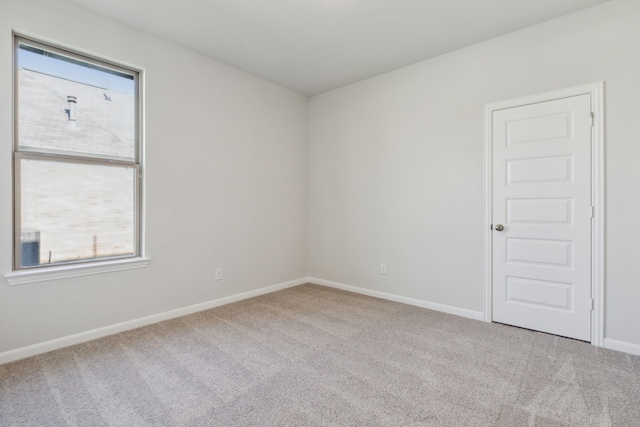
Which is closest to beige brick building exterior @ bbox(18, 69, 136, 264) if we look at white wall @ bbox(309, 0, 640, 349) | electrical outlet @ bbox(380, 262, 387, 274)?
white wall @ bbox(309, 0, 640, 349)

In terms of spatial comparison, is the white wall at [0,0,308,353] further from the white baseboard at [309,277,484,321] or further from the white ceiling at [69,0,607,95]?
the white baseboard at [309,277,484,321]

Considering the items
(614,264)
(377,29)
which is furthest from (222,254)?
(614,264)

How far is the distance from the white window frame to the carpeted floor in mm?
619

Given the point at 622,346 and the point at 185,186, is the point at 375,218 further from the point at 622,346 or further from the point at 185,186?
the point at 622,346

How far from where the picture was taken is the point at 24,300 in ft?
7.70

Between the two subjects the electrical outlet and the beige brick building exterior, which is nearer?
the beige brick building exterior

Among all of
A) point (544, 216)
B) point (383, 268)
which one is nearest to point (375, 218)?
point (383, 268)

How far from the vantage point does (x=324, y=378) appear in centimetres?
208

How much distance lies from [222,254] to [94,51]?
2250 millimetres

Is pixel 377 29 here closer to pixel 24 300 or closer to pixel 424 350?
pixel 424 350

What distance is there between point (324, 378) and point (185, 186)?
2.33 metres

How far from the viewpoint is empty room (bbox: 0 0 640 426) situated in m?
1.98

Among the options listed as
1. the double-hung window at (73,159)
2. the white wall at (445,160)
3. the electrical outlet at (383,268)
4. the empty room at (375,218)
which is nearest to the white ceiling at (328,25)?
the empty room at (375,218)

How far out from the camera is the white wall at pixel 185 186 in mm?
2369
